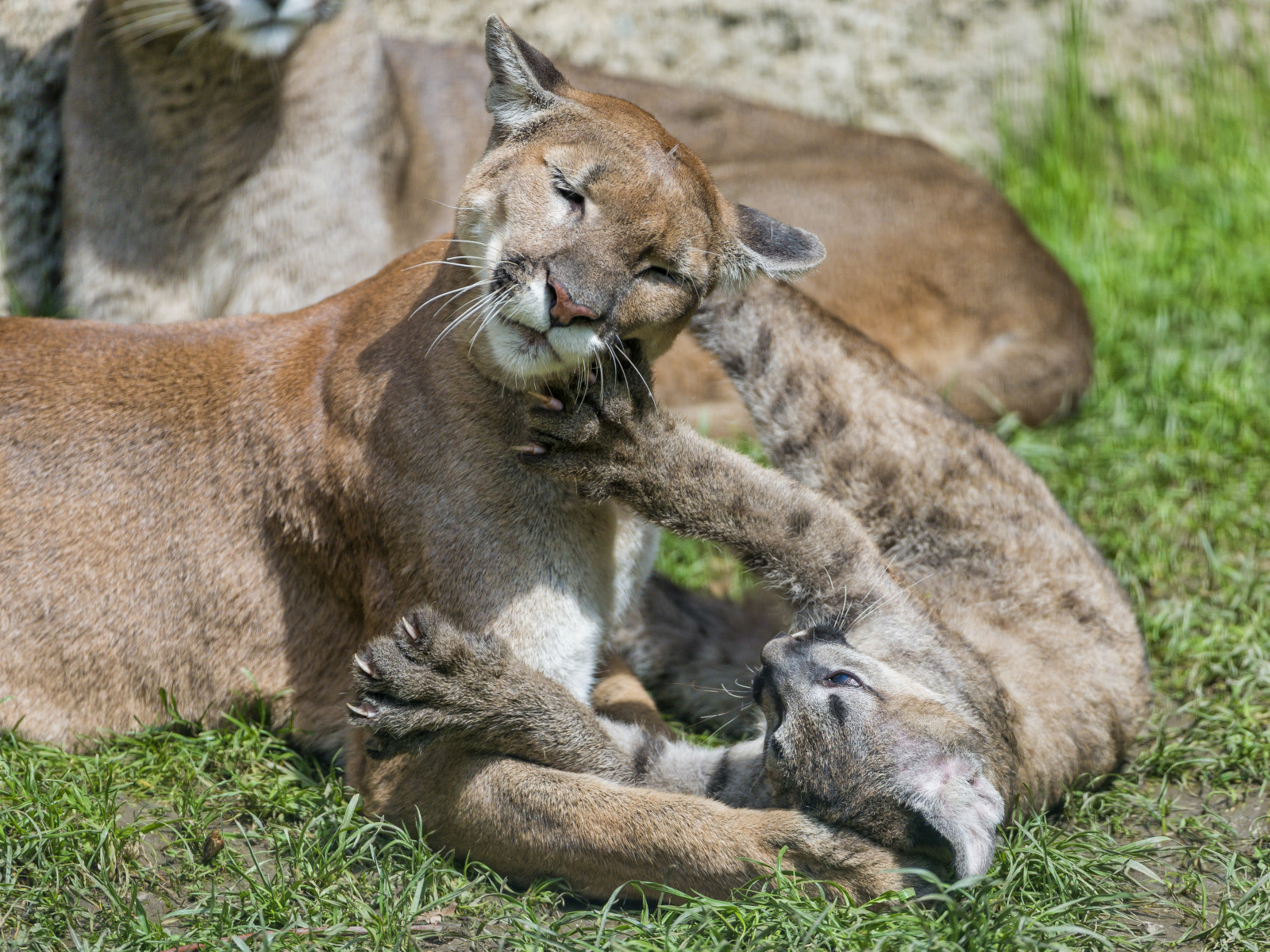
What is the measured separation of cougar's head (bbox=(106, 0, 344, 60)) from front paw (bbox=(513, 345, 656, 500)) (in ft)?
8.18

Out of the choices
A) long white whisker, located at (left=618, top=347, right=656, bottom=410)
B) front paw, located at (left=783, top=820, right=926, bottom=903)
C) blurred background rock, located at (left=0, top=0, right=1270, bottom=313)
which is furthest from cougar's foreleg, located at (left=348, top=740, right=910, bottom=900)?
blurred background rock, located at (left=0, top=0, right=1270, bottom=313)

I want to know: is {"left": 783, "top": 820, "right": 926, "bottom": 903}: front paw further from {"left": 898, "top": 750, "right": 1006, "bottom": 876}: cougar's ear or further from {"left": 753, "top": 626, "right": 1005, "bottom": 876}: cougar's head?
{"left": 898, "top": 750, "right": 1006, "bottom": 876}: cougar's ear

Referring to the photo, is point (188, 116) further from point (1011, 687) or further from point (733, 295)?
point (1011, 687)

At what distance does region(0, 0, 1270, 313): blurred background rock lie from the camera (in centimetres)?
696

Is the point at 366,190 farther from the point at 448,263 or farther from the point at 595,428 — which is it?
the point at 595,428

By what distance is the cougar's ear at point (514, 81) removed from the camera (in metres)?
3.81

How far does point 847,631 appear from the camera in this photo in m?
4.03

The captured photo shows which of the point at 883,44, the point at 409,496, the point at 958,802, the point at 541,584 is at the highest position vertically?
the point at 883,44

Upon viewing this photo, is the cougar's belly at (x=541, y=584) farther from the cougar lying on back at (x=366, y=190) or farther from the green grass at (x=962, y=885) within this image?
the cougar lying on back at (x=366, y=190)

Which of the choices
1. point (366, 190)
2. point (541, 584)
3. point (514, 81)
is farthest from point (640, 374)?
point (366, 190)

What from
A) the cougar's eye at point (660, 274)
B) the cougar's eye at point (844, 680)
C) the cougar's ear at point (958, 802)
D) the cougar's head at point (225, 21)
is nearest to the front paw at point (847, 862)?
the cougar's ear at point (958, 802)

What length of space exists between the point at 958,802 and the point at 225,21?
13.0 feet

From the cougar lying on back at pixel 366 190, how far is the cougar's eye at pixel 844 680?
7.93ft

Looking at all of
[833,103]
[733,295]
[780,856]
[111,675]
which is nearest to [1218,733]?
[780,856]
